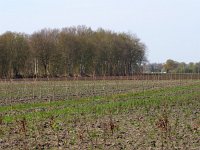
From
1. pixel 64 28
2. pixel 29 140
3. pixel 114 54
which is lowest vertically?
pixel 29 140

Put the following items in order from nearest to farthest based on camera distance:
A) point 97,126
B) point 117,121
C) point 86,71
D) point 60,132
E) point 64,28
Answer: point 60,132
point 97,126
point 117,121
point 86,71
point 64,28

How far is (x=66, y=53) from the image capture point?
84.6 m

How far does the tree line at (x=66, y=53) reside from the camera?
3191 inches

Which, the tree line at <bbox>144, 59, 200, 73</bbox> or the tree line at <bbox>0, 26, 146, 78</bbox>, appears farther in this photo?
the tree line at <bbox>144, 59, 200, 73</bbox>

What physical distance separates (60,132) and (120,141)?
2.35m

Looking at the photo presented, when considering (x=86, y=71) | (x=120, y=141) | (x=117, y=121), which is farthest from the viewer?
(x=86, y=71)

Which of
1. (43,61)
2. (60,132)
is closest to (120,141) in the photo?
(60,132)

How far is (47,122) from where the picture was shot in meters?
15.0

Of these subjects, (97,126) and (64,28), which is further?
(64,28)

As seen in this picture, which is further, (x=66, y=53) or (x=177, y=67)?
(x=177, y=67)

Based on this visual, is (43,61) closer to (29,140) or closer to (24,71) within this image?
(24,71)

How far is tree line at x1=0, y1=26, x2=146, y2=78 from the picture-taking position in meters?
81.1

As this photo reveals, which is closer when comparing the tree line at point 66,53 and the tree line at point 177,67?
the tree line at point 66,53

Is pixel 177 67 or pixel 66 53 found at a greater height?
pixel 66 53
